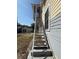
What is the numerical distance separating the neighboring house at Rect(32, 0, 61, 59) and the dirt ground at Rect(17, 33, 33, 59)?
0.16 m

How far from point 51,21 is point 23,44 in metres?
0.43

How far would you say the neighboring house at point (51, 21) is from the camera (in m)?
2.28

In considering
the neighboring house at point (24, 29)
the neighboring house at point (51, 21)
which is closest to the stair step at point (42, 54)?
the neighboring house at point (51, 21)

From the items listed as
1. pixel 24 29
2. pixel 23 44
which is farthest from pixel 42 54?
pixel 24 29

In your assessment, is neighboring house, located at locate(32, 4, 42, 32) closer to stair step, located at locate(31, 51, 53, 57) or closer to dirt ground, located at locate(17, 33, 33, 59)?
dirt ground, located at locate(17, 33, 33, 59)

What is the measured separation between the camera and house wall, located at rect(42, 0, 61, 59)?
229 centimetres

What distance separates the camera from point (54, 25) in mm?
2352

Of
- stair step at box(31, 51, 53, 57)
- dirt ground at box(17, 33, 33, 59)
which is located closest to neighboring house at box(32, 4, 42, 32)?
dirt ground at box(17, 33, 33, 59)

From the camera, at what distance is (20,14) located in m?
2.22
